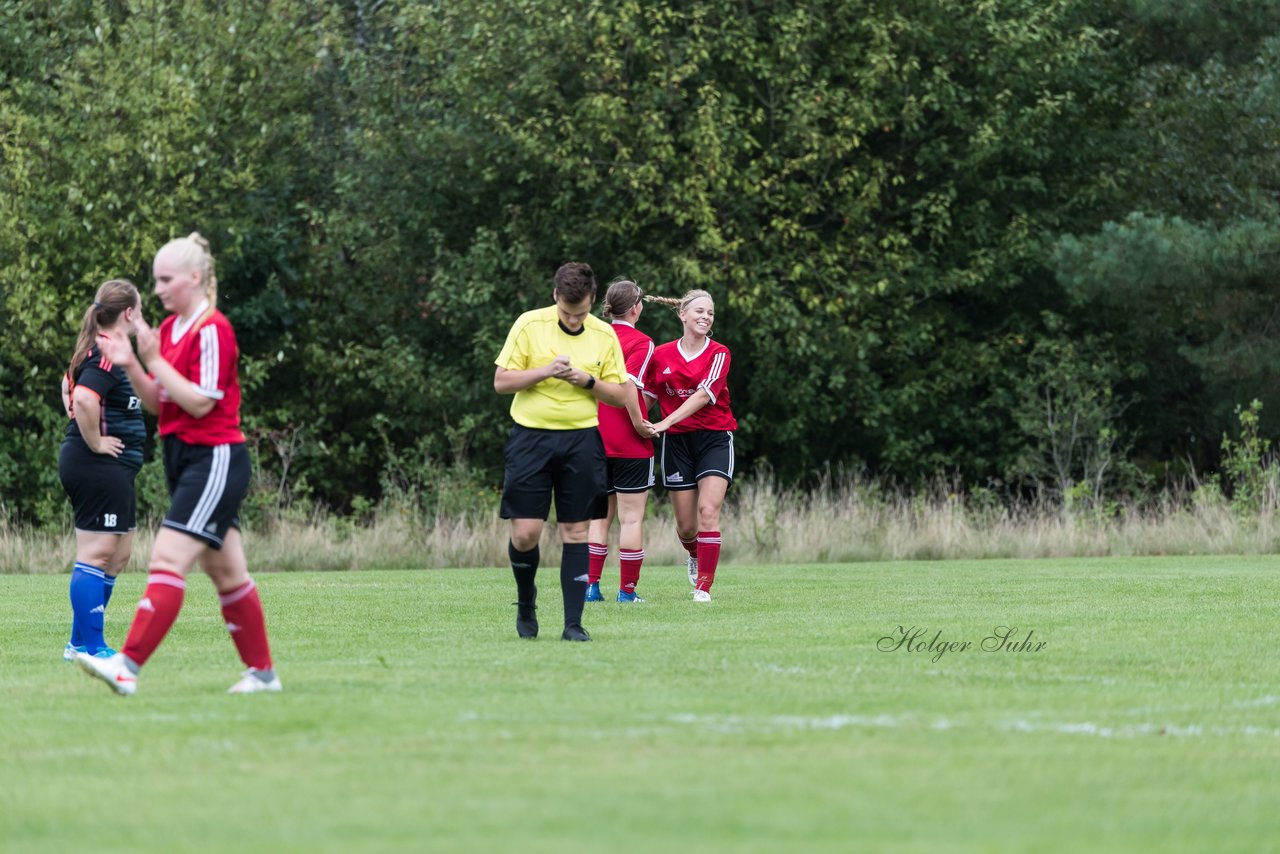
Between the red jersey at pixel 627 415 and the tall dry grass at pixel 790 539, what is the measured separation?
6003mm

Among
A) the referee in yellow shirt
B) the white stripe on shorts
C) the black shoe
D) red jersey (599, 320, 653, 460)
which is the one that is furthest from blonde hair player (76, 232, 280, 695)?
red jersey (599, 320, 653, 460)

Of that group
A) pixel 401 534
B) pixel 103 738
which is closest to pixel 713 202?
pixel 401 534

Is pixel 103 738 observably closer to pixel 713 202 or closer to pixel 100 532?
pixel 100 532

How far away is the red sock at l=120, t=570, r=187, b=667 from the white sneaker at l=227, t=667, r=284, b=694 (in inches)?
14.7

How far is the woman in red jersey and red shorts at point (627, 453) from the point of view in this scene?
500 inches

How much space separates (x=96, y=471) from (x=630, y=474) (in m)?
4.65

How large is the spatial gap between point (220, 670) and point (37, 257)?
20841 mm

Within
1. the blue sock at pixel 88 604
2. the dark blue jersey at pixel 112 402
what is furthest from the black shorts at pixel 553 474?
the blue sock at pixel 88 604

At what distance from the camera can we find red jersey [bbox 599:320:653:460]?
41.8 ft

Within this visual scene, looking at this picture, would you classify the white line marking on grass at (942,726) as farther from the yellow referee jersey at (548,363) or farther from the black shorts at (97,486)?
the black shorts at (97,486)

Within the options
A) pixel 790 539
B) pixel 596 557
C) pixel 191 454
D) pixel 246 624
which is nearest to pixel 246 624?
pixel 246 624

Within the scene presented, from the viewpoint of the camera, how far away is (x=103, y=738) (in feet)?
20.7

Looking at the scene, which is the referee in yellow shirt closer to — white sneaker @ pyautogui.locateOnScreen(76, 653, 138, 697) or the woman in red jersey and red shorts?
white sneaker @ pyautogui.locateOnScreen(76, 653, 138, 697)
